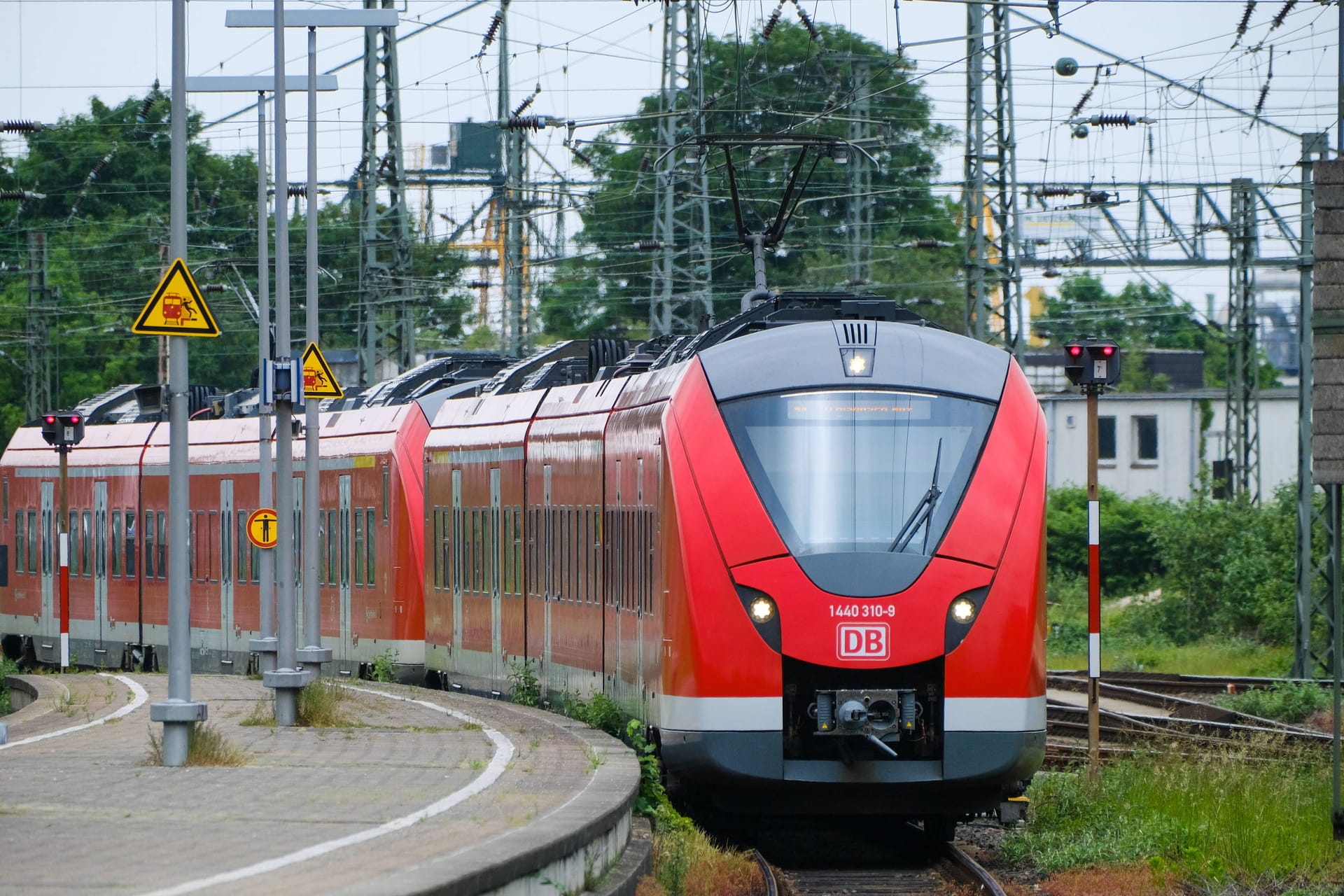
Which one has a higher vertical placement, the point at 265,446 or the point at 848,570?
the point at 265,446

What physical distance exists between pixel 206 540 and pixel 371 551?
6.00 m

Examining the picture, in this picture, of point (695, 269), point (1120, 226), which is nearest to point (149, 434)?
point (695, 269)

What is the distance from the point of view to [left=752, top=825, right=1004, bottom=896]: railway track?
12039mm

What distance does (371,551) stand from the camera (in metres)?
25.6

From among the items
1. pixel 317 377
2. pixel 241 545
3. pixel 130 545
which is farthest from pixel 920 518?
pixel 130 545

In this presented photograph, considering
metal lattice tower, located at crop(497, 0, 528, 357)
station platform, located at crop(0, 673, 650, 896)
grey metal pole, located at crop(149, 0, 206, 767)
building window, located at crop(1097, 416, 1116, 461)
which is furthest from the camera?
building window, located at crop(1097, 416, 1116, 461)

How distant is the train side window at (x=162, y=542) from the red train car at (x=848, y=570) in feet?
63.1

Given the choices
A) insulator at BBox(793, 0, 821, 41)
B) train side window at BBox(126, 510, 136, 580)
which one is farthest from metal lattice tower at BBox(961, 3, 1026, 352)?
train side window at BBox(126, 510, 136, 580)

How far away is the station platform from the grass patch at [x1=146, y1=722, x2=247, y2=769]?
126 millimetres

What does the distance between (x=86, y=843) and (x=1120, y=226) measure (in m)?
34.7

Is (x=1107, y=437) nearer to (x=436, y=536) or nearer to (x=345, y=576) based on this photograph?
(x=345, y=576)

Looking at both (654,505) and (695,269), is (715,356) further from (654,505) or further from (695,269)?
(695,269)

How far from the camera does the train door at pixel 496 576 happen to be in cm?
2066

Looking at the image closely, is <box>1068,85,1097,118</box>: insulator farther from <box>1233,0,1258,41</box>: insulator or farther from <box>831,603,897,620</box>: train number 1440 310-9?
<box>831,603,897,620</box>: train number 1440 310-9
